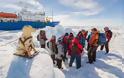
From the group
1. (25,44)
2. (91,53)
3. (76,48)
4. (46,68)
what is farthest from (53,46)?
(46,68)

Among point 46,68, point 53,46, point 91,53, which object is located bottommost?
point 91,53

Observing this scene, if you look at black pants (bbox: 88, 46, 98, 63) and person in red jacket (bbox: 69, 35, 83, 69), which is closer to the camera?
person in red jacket (bbox: 69, 35, 83, 69)

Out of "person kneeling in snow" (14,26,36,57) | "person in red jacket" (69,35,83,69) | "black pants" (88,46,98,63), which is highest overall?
"person kneeling in snow" (14,26,36,57)

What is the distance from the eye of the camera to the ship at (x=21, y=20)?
32991 millimetres

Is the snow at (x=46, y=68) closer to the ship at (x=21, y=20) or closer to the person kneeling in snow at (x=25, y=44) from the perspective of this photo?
the person kneeling in snow at (x=25, y=44)

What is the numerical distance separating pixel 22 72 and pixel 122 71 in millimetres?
5805

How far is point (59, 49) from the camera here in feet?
32.2

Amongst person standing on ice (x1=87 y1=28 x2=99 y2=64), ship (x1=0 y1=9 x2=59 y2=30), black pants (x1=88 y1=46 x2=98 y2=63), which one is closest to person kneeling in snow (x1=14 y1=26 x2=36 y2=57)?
person standing on ice (x1=87 y1=28 x2=99 y2=64)

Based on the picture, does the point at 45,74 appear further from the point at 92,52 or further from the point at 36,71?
the point at 92,52

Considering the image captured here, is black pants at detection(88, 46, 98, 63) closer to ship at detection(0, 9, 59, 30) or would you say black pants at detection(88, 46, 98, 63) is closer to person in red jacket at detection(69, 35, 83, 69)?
person in red jacket at detection(69, 35, 83, 69)

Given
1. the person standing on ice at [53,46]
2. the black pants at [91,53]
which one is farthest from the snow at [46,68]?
the person standing on ice at [53,46]

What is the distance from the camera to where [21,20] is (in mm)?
37562

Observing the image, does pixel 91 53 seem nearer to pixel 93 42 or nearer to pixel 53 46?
pixel 93 42

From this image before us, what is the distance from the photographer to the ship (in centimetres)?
3299
